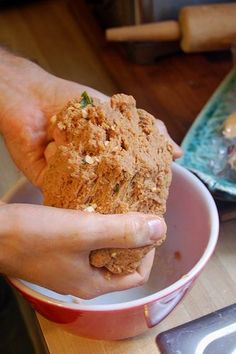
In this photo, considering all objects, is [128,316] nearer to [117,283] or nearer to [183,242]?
[117,283]

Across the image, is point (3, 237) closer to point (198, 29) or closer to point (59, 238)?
point (59, 238)

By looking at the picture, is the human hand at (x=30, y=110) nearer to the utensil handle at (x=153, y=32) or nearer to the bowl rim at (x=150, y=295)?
the bowl rim at (x=150, y=295)

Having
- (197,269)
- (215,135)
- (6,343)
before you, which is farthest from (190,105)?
(6,343)

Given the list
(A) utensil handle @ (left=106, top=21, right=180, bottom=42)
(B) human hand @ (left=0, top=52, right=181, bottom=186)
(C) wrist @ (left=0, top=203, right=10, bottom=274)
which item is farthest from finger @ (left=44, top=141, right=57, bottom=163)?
(A) utensil handle @ (left=106, top=21, right=180, bottom=42)

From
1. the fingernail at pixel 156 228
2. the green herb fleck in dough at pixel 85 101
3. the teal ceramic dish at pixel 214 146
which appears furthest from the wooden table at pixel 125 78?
the green herb fleck in dough at pixel 85 101

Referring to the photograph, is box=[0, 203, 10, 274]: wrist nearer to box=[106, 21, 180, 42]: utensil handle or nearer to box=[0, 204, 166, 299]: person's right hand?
box=[0, 204, 166, 299]: person's right hand

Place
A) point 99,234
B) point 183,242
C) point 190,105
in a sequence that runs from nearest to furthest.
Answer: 1. point 99,234
2. point 183,242
3. point 190,105
